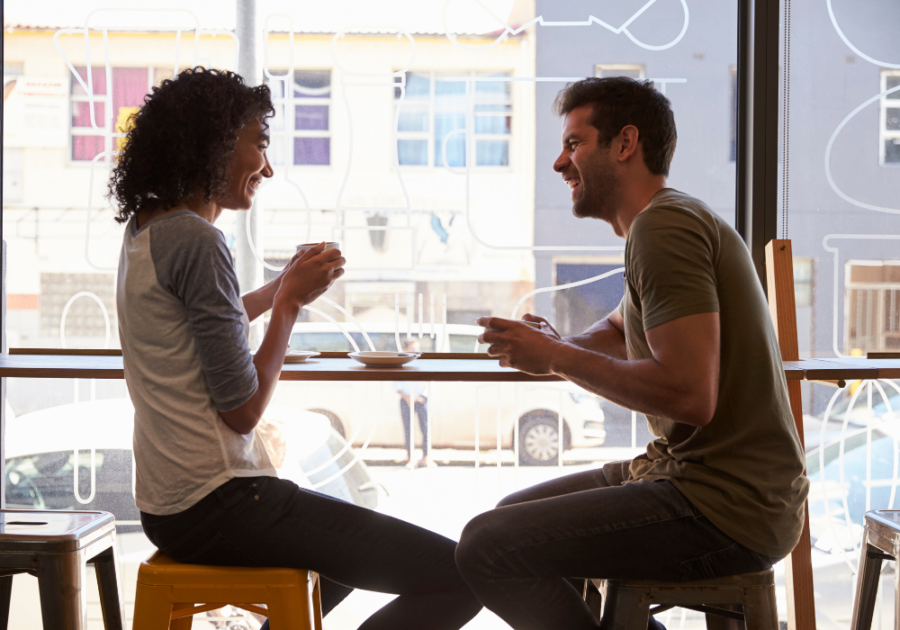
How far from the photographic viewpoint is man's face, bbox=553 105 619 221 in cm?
158

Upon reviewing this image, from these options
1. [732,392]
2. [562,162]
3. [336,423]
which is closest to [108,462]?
[336,423]

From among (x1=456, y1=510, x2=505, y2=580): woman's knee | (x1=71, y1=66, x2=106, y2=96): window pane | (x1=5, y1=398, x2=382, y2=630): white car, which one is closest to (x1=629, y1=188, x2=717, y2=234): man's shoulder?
(x1=456, y1=510, x2=505, y2=580): woman's knee

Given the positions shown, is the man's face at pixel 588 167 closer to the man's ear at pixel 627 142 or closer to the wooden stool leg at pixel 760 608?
the man's ear at pixel 627 142

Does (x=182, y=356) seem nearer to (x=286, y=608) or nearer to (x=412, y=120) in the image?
(x=286, y=608)

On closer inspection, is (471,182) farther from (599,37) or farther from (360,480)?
(360,480)

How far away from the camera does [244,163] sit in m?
1.47

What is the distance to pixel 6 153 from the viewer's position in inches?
98.8

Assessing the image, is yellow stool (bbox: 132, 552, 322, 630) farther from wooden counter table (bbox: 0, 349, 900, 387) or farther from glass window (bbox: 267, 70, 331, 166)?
glass window (bbox: 267, 70, 331, 166)

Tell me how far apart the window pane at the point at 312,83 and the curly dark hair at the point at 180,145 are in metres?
1.12

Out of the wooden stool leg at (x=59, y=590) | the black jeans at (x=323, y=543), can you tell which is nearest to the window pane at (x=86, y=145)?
the wooden stool leg at (x=59, y=590)

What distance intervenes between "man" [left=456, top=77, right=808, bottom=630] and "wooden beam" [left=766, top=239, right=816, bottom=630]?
0.81 m

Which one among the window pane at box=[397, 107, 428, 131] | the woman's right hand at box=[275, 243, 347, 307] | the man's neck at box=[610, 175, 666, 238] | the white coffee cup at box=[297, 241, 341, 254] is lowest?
the woman's right hand at box=[275, 243, 347, 307]

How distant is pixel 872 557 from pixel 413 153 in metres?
1.77

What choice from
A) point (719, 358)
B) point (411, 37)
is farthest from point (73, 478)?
point (719, 358)
